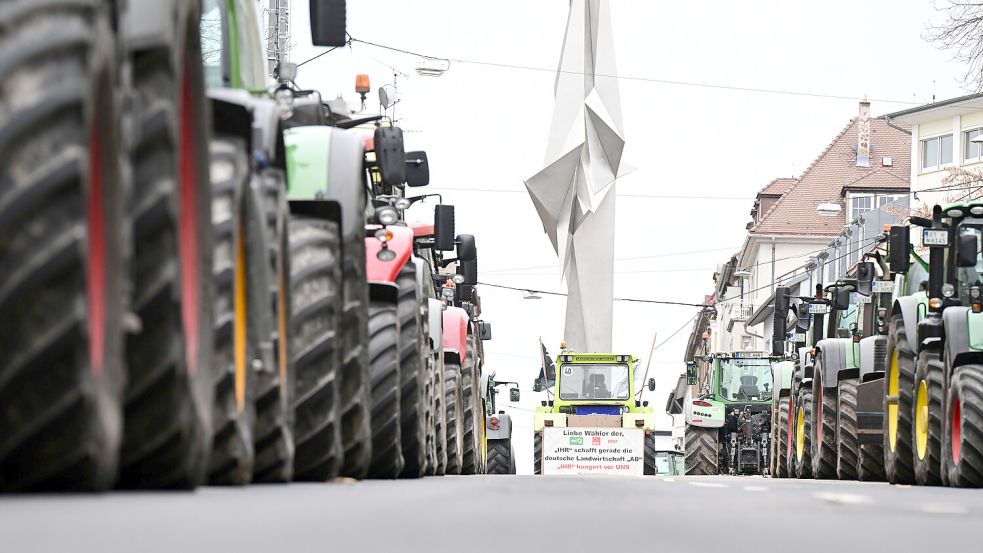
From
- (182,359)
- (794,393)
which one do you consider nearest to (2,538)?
(182,359)

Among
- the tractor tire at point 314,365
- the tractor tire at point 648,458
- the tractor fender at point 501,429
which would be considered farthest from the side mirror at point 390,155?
the tractor tire at point 648,458

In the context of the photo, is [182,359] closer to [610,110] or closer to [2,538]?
[2,538]

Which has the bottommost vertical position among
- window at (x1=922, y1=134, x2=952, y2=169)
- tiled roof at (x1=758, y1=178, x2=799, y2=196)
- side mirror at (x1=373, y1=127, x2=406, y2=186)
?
tiled roof at (x1=758, y1=178, x2=799, y2=196)

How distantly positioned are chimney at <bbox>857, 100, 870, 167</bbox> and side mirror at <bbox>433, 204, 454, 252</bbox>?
69.4 m

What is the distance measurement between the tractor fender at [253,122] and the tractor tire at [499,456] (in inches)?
975

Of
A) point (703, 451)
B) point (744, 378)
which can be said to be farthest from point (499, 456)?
point (744, 378)

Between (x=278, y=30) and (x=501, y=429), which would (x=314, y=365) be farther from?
(x=501, y=429)

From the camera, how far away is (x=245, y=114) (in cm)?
590

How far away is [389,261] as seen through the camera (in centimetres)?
1113

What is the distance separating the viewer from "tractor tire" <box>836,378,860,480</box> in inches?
796

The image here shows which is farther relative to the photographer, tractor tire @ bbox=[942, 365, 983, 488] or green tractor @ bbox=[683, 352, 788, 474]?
green tractor @ bbox=[683, 352, 788, 474]

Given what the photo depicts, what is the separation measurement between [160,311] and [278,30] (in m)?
21.1

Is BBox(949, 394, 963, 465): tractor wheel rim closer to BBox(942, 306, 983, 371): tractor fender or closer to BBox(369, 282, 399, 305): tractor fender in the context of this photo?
BBox(942, 306, 983, 371): tractor fender

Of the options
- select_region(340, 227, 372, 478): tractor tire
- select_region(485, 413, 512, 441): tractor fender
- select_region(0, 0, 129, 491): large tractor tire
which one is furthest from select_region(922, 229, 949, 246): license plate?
select_region(485, 413, 512, 441): tractor fender
